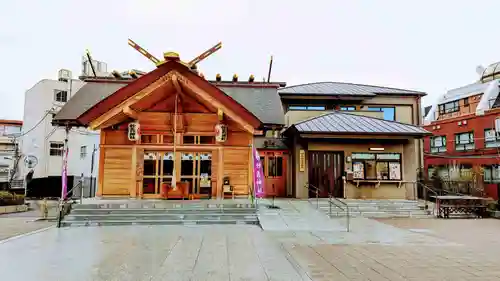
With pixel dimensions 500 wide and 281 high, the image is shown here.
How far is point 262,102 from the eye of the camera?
14.2 metres

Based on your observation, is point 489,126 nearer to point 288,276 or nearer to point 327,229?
point 327,229

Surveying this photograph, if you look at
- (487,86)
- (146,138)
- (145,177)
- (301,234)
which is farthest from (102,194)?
(487,86)

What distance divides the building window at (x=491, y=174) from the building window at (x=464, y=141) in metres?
2.22

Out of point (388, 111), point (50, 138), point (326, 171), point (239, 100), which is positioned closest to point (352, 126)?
point (326, 171)

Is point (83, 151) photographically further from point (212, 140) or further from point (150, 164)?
point (212, 140)

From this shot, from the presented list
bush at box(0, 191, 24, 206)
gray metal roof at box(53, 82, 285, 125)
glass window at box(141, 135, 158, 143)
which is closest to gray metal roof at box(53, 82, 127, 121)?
gray metal roof at box(53, 82, 285, 125)

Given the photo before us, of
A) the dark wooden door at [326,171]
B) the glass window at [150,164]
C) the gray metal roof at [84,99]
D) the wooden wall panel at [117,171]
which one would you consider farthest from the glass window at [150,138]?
the dark wooden door at [326,171]

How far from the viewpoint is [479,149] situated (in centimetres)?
2416

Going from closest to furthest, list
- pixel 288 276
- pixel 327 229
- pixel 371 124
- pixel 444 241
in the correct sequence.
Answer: pixel 288 276 < pixel 444 241 < pixel 327 229 < pixel 371 124

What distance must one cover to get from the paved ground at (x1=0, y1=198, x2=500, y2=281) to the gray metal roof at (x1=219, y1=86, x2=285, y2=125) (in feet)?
15.2

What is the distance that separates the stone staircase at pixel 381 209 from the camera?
12.8 metres

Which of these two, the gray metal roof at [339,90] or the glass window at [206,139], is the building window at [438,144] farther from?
the glass window at [206,139]

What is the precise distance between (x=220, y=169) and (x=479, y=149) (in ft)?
68.6

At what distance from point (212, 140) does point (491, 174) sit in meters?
20.6
